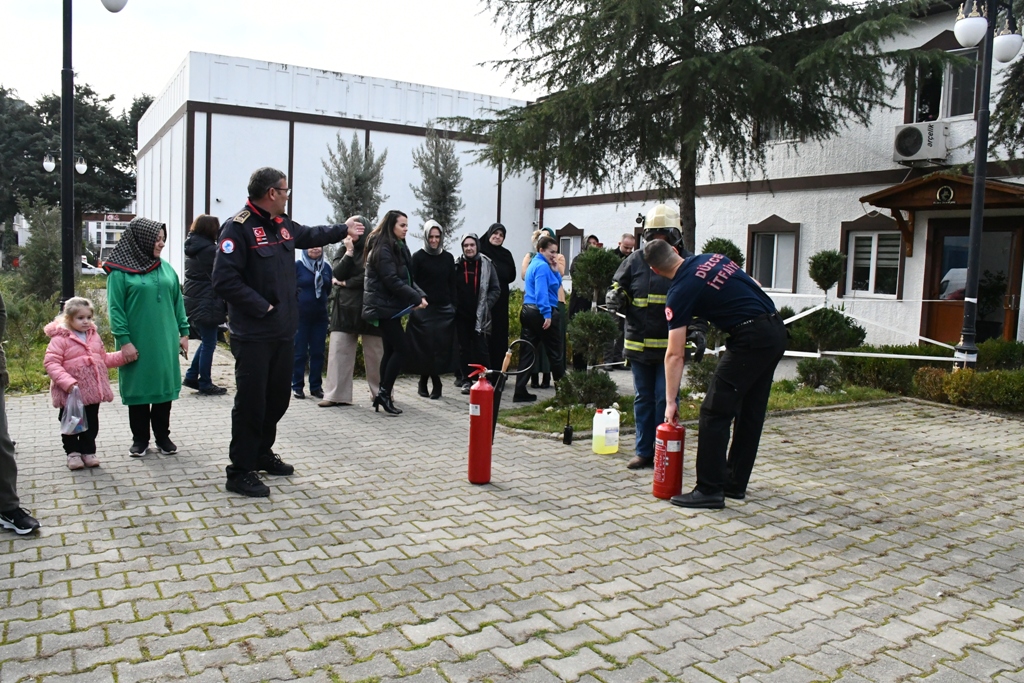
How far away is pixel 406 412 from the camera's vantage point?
30.0ft

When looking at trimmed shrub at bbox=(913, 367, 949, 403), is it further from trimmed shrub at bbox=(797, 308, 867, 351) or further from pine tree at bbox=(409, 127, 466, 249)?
pine tree at bbox=(409, 127, 466, 249)

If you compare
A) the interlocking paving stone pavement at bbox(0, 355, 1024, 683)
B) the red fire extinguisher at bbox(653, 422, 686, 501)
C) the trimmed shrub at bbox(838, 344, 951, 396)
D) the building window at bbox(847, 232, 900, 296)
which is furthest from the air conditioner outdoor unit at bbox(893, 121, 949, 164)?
the red fire extinguisher at bbox(653, 422, 686, 501)

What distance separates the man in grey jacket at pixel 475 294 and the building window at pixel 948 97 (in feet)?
32.4

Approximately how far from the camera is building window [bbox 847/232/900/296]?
56.1ft

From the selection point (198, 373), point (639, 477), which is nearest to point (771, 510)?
point (639, 477)

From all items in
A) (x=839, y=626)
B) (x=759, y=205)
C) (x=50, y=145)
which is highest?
(x=50, y=145)

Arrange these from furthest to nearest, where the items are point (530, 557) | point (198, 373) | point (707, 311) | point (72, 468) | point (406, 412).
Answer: point (198, 373)
point (406, 412)
point (72, 468)
point (707, 311)
point (530, 557)

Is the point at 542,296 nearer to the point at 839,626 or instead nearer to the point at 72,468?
the point at 72,468

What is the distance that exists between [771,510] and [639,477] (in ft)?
3.61

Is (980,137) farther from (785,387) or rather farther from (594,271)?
(594,271)

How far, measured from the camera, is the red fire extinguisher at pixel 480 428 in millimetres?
6160

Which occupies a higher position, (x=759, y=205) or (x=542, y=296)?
(x=759, y=205)

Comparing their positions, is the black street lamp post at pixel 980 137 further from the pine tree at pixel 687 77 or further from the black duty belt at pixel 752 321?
the black duty belt at pixel 752 321

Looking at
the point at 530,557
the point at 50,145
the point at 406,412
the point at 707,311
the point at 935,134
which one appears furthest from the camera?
the point at 50,145
